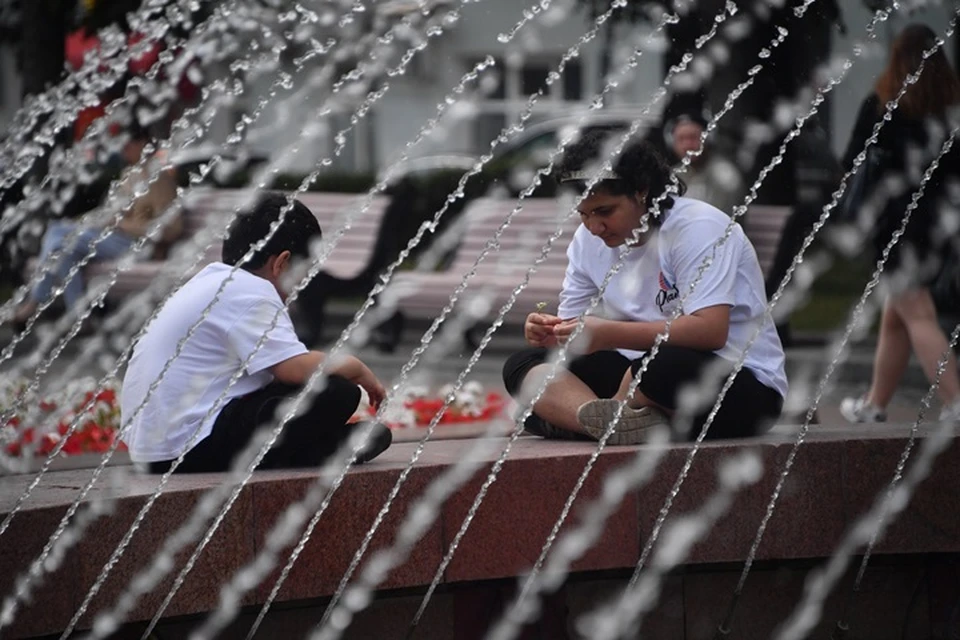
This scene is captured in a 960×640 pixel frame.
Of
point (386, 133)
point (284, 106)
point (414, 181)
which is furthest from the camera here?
point (386, 133)

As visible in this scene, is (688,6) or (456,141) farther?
(456,141)

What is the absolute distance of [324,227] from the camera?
11945 mm

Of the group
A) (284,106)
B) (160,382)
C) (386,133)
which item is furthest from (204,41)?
(386,133)

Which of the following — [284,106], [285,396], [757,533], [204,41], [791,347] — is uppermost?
[285,396]

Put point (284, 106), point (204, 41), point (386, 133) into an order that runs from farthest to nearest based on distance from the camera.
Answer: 1. point (386, 133)
2. point (284, 106)
3. point (204, 41)

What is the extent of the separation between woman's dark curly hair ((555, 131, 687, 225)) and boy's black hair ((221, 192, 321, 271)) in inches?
28.7

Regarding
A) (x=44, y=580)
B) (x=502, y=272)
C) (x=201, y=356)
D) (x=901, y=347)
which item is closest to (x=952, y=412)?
(x=901, y=347)

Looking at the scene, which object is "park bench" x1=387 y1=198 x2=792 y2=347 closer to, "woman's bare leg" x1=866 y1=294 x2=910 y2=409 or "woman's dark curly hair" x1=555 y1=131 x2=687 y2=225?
"woman's bare leg" x1=866 y1=294 x2=910 y2=409

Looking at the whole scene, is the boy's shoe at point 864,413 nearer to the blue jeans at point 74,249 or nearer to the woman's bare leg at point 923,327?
the woman's bare leg at point 923,327

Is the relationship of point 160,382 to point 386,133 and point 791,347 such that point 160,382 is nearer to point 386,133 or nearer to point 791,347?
point 791,347

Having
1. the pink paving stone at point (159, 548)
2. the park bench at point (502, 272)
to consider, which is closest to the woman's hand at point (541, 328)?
the pink paving stone at point (159, 548)

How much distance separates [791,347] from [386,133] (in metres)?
18.9

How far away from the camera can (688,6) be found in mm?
9500

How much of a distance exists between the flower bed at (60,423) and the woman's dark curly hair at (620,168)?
6.21 ft
